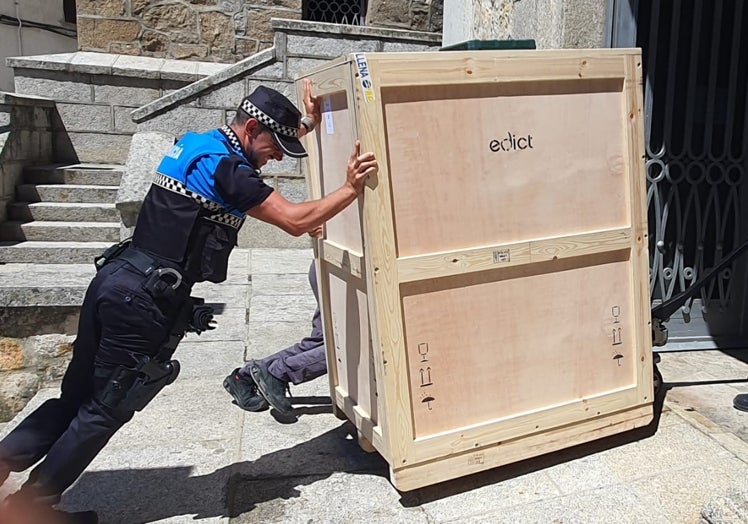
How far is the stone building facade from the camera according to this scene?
993 cm

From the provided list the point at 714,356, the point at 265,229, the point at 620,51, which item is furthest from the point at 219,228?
the point at 265,229

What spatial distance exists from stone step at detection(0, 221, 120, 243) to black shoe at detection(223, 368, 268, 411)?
3.83 m

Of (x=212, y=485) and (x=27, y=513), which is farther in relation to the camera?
(x=212, y=485)

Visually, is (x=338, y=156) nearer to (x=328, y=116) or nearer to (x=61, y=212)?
(x=328, y=116)

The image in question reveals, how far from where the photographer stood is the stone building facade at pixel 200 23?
9.93 metres

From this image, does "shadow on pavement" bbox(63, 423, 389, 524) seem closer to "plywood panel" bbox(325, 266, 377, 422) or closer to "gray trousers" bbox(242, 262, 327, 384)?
"plywood panel" bbox(325, 266, 377, 422)

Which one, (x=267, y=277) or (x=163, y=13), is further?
(x=163, y=13)

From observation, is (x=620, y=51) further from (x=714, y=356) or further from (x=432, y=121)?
(x=714, y=356)

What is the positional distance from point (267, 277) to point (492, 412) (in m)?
4.30

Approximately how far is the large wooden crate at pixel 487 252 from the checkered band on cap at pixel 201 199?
0.55 meters

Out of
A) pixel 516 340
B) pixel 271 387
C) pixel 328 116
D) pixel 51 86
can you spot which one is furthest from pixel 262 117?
pixel 51 86

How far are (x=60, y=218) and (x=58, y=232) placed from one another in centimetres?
28

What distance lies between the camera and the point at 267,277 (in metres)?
7.14

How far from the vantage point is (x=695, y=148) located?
4.72m
